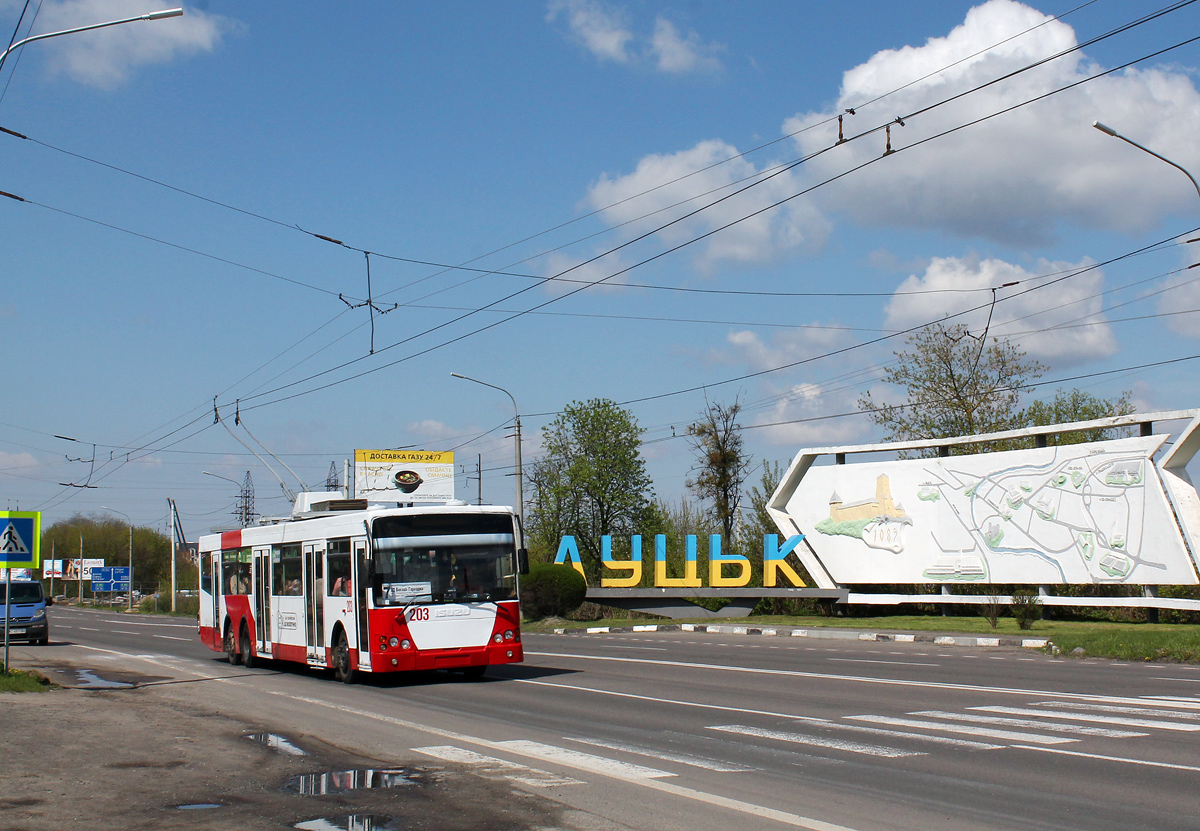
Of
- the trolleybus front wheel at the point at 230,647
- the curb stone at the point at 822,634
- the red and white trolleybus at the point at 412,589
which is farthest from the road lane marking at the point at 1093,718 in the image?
the trolleybus front wheel at the point at 230,647

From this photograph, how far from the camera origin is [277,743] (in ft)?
35.8

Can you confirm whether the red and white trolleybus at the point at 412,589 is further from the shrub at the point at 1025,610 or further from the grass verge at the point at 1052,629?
the shrub at the point at 1025,610

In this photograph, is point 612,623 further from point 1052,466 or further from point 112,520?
point 112,520

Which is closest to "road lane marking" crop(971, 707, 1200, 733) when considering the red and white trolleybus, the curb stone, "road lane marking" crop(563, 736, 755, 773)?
"road lane marking" crop(563, 736, 755, 773)

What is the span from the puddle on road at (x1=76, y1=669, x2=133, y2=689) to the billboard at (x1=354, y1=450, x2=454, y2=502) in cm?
3317

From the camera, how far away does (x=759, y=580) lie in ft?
125

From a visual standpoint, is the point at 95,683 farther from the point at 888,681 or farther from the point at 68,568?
the point at 68,568

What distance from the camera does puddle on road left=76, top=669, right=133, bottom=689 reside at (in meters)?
18.1

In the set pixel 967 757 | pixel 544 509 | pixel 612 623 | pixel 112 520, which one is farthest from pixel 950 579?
pixel 112 520

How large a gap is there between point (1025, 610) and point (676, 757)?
761 inches

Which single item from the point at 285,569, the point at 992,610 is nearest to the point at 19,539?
the point at 285,569

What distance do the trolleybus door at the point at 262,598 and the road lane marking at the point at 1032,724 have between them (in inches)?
542

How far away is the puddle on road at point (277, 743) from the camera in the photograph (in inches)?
404

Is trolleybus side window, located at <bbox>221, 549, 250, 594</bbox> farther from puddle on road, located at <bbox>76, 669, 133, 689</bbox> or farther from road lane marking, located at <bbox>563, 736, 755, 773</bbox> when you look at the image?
road lane marking, located at <bbox>563, 736, 755, 773</bbox>
